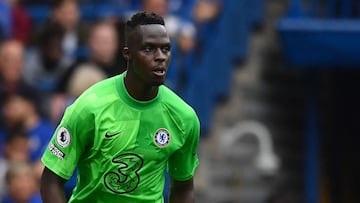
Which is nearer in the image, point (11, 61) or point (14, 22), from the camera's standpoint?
point (11, 61)

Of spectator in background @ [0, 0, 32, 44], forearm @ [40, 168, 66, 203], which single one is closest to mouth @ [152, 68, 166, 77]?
forearm @ [40, 168, 66, 203]

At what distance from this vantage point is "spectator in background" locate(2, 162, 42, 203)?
1059 centimetres

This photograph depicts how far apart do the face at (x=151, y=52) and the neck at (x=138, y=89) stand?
11 cm

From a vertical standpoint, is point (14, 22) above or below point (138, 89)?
above

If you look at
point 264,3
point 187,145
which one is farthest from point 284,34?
point 187,145

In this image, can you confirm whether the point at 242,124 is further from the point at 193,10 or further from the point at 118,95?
the point at 118,95

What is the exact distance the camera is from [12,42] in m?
11.7

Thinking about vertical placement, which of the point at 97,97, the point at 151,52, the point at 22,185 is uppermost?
the point at 151,52

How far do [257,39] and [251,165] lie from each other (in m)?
1.54

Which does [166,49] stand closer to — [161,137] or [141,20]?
[141,20]

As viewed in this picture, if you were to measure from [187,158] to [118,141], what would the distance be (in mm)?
511

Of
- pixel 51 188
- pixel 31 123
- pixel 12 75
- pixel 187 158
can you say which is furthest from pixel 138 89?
pixel 12 75

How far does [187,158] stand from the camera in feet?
22.7

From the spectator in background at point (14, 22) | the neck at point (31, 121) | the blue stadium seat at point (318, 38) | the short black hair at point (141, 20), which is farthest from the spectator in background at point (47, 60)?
the short black hair at point (141, 20)
